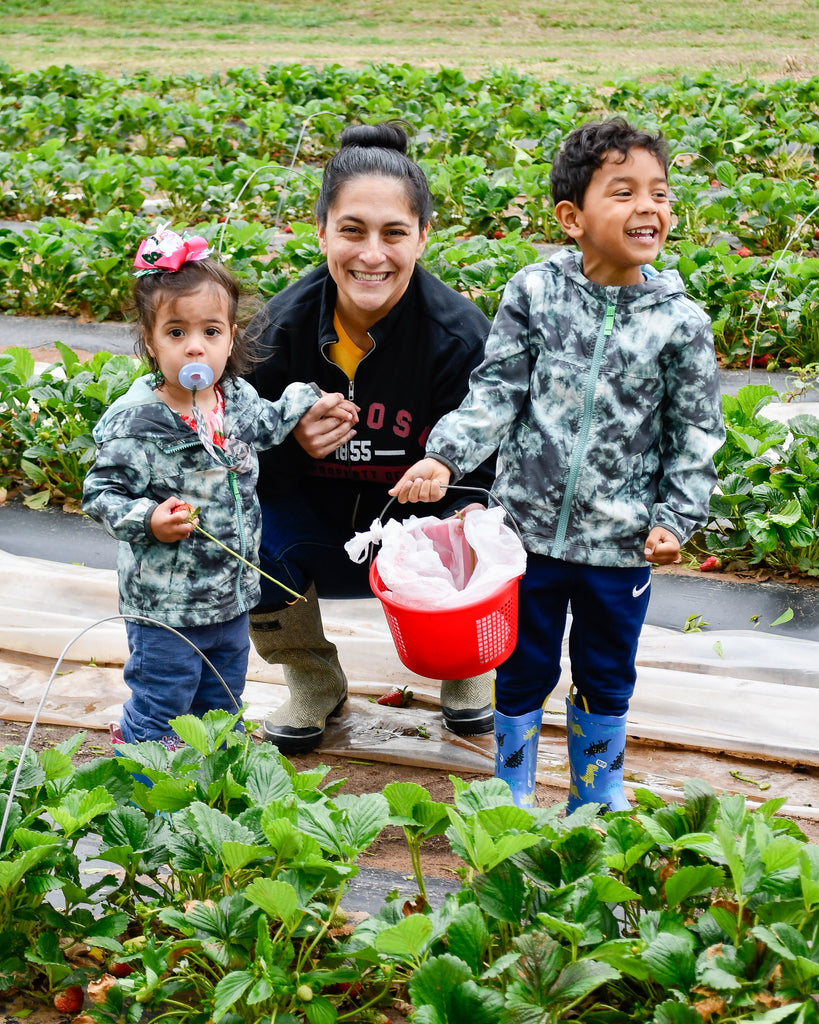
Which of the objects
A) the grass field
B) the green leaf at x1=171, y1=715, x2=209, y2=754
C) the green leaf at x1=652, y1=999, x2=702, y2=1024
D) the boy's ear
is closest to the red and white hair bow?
the boy's ear

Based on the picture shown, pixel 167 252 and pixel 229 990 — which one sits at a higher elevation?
pixel 167 252

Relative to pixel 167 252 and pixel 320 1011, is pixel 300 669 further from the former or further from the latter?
pixel 320 1011

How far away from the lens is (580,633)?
8.21 feet

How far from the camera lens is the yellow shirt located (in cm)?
283

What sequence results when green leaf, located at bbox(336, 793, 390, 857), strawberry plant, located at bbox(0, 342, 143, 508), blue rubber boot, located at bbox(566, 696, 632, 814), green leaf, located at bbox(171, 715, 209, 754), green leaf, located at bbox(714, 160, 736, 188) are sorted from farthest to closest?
green leaf, located at bbox(714, 160, 736, 188) → strawberry plant, located at bbox(0, 342, 143, 508) → blue rubber boot, located at bbox(566, 696, 632, 814) → green leaf, located at bbox(171, 715, 209, 754) → green leaf, located at bbox(336, 793, 390, 857)

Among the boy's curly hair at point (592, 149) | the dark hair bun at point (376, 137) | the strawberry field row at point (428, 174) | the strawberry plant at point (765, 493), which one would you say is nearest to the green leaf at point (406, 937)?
the boy's curly hair at point (592, 149)

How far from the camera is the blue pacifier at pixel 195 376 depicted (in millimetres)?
2301

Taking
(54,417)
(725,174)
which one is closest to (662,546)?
(54,417)

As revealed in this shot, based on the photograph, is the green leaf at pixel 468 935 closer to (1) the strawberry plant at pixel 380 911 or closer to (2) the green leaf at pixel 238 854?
(1) the strawberry plant at pixel 380 911

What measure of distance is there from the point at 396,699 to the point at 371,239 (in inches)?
50.2

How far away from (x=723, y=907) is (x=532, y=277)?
1.27 metres

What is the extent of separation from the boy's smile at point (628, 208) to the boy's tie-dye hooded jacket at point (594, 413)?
0.31ft

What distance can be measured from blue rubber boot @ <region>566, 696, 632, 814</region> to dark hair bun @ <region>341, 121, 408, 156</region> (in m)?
1.33

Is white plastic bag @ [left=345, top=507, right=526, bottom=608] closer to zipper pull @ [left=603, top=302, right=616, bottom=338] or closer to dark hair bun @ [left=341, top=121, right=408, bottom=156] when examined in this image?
zipper pull @ [left=603, top=302, right=616, bottom=338]
